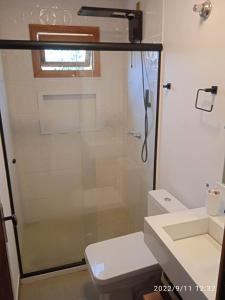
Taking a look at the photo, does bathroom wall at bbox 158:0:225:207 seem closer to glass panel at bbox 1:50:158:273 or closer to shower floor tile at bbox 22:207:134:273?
glass panel at bbox 1:50:158:273

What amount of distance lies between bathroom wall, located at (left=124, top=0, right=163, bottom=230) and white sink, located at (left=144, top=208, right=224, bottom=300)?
0.97 m

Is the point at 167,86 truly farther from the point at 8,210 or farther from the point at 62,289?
the point at 62,289

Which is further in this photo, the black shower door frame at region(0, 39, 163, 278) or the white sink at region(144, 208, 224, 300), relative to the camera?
the black shower door frame at region(0, 39, 163, 278)

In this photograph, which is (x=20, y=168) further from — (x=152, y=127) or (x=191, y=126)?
(x=191, y=126)

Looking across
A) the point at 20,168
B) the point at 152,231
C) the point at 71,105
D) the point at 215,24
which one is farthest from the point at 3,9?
the point at 152,231

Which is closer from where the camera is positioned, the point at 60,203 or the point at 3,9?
the point at 3,9

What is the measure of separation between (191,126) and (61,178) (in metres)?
1.61

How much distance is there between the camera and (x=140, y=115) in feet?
8.04

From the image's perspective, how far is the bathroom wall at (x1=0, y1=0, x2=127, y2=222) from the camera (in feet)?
7.72

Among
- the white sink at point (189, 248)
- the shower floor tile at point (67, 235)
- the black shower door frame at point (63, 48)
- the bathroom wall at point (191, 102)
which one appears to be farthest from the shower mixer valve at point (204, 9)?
the shower floor tile at point (67, 235)

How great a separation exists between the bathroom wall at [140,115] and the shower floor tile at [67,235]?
0.23 m

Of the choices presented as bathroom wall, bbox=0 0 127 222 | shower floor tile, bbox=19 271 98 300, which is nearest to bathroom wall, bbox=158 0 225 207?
bathroom wall, bbox=0 0 127 222

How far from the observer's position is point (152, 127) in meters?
2.22

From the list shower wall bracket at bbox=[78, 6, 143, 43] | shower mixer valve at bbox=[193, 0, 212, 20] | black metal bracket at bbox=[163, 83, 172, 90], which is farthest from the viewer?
shower wall bracket at bbox=[78, 6, 143, 43]
